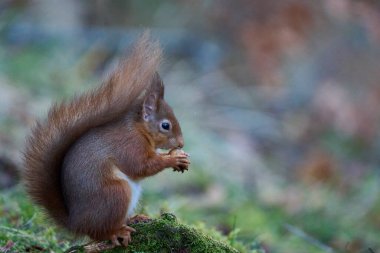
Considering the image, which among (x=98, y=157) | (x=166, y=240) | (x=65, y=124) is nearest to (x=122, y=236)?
(x=166, y=240)

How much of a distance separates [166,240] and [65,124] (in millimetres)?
540

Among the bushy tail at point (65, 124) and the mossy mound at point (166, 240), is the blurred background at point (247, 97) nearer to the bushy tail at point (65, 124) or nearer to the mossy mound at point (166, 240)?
the bushy tail at point (65, 124)

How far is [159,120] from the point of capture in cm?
291

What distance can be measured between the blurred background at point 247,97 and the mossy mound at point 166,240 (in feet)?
4.33

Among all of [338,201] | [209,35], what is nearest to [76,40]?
[209,35]

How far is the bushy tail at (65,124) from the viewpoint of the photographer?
2.67 m

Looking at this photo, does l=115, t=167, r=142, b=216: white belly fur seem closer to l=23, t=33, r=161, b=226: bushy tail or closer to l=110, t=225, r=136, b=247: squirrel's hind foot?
l=110, t=225, r=136, b=247: squirrel's hind foot

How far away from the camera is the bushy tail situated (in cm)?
267

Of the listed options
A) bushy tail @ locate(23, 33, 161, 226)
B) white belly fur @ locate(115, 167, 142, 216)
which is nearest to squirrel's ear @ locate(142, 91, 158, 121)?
bushy tail @ locate(23, 33, 161, 226)

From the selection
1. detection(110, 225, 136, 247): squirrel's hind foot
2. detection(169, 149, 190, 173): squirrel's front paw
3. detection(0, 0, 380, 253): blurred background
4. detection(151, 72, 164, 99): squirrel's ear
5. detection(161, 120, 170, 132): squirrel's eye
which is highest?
detection(0, 0, 380, 253): blurred background

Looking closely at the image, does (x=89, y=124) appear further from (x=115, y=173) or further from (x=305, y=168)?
(x=305, y=168)

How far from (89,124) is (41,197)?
309mm

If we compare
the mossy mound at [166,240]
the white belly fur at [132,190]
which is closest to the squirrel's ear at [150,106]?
the white belly fur at [132,190]

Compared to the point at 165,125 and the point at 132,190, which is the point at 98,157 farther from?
the point at 165,125
